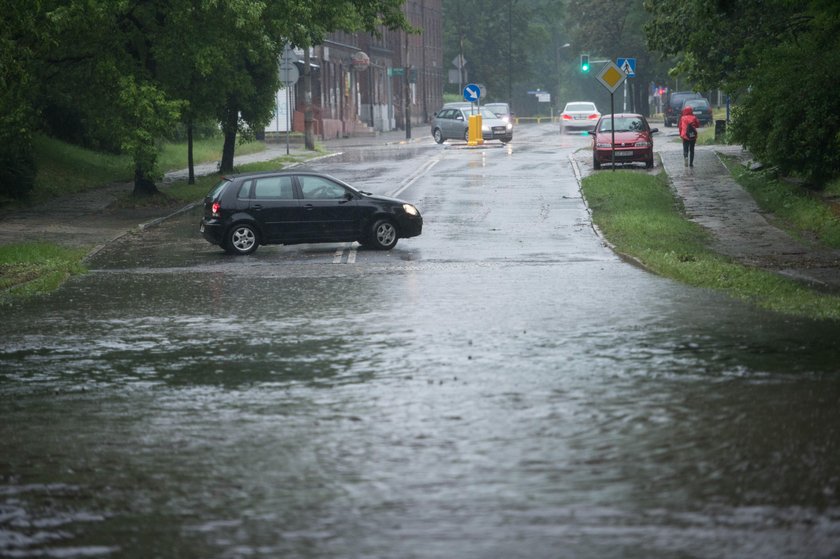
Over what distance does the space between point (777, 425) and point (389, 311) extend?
7.15 meters

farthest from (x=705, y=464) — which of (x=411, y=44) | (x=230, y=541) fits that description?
(x=411, y=44)

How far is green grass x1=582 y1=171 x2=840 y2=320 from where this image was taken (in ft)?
53.1

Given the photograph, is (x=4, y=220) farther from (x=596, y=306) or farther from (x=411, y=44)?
(x=411, y=44)

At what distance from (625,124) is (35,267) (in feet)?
77.3

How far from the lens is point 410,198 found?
33.1 metres

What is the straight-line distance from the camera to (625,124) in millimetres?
41125

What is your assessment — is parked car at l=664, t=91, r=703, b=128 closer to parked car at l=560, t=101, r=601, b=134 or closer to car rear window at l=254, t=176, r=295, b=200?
parked car at l=560, t=101, r=601, b=134

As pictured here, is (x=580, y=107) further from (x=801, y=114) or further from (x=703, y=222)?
(x=703, y=222)

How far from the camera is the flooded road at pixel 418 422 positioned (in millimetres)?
6977

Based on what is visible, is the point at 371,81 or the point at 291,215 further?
the point at 371,81

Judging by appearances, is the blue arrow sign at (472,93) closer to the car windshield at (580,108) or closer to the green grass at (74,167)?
the car windshield at (580,108)

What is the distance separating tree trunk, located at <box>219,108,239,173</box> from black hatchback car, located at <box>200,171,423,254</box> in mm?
16220

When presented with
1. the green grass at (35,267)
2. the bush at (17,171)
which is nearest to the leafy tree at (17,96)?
the bush at (17,171)

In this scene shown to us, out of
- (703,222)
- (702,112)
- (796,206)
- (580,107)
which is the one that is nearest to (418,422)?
(703,222)
